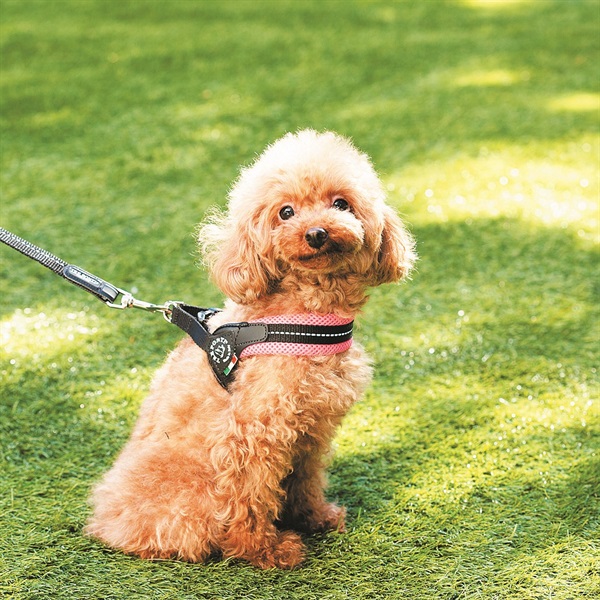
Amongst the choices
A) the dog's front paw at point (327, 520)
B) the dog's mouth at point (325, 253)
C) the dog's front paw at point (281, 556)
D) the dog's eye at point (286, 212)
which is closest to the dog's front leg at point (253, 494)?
the dog's front paw at point (281, 556)

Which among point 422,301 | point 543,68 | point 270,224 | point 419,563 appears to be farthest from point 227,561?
point 543,68

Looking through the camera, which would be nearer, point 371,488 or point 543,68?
point 371,488

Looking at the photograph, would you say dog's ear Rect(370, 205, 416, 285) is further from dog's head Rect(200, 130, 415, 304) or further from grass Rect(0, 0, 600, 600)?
grass Rect(0, 0, 600, 600)

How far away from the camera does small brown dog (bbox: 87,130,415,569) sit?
245cm

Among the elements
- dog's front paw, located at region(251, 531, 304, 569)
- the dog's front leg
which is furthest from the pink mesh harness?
dog's front paw, located at region(251, 531, 304, 569)

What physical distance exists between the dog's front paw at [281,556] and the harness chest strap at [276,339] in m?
0.51

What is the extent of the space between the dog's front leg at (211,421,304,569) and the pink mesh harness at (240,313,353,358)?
208mm

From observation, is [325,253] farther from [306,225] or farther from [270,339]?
[270,339]

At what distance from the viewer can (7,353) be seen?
12.4 ft

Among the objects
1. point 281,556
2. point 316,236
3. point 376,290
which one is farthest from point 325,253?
point 376,290

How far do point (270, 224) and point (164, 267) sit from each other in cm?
221

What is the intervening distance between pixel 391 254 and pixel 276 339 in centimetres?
42

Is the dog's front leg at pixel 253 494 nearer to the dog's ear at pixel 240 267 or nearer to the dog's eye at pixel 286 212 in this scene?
the dog's ear at pixel 240 267

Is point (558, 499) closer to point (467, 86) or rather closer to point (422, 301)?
A: point (422, 301)
